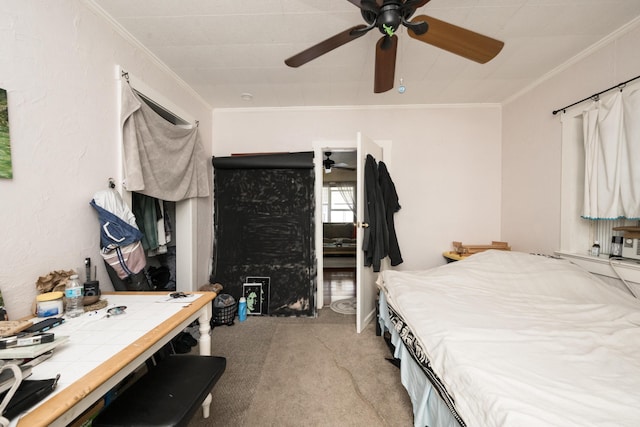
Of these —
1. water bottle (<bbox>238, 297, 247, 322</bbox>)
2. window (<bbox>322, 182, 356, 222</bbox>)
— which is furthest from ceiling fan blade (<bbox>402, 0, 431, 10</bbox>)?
window (<bbox>322, 182, 356, 222</bbox>)

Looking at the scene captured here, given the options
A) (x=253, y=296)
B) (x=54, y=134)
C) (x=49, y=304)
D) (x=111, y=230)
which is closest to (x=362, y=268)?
(x=253, y=296)

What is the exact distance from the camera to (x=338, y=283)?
4.13 meters

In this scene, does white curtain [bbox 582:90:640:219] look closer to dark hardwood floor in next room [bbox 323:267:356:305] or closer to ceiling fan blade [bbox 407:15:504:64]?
ceiling fan blade [bbox 407:15:504:64]

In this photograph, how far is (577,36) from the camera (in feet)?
5.82

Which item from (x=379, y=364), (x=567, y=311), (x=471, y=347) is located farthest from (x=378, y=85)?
(x=379, y=364)

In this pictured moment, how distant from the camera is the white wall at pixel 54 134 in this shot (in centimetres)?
112

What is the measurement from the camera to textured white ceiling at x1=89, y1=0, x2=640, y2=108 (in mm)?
1539

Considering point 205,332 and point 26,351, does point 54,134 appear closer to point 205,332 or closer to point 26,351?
point 26,351

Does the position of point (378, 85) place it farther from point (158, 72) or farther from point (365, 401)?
point (365, 401)

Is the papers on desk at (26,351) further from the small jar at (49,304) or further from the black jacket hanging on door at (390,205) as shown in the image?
the black jacket hanging on door at (390,205)

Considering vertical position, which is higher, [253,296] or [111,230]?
[111,230]

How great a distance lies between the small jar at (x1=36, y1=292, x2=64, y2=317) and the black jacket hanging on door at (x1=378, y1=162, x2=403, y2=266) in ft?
8.11

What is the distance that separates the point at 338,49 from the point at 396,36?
2.65 ft

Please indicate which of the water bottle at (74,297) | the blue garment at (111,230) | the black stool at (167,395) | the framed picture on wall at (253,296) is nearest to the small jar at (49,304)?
the water bottle at (74,297)
